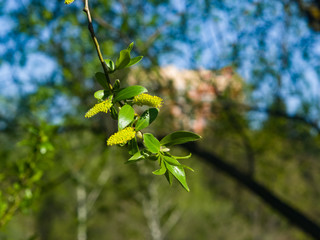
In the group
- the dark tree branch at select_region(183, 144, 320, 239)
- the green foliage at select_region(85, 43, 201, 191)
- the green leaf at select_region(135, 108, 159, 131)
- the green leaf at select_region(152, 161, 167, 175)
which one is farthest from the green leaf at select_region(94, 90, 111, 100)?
the dark tree branch at select_region(183, 144, 320, 239)

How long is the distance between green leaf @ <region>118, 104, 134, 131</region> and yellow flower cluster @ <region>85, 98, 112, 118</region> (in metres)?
0.03

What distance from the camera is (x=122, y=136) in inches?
24.1

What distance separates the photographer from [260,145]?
411 centimetres

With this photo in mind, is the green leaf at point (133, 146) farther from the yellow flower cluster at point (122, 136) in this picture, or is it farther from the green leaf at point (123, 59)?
the green leaf at point (123, 59)

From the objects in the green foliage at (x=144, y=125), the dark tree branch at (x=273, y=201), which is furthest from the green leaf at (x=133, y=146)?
the dark tree branch at (x=273, y=201)

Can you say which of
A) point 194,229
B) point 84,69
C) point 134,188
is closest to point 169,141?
point 84,69

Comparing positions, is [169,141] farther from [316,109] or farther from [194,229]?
[194,229]

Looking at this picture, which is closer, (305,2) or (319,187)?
(305,2)

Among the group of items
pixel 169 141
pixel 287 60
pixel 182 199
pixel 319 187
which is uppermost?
pixel 169 141

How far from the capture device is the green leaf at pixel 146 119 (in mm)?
672

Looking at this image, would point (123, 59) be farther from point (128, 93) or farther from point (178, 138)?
point (178, 138)

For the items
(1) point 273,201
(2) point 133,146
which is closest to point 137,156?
(2) point 133,146

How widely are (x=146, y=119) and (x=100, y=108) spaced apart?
0.34ft

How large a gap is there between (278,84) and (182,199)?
1385 centimetres
